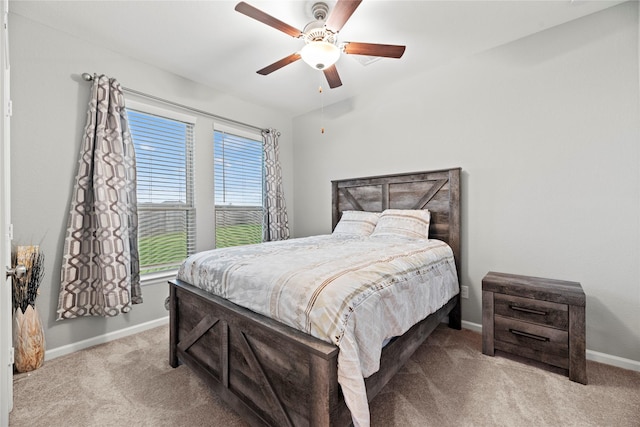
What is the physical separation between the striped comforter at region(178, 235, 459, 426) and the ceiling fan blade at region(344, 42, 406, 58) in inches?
58.1

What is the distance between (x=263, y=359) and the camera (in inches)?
55.2

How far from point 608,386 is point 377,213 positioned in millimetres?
2226

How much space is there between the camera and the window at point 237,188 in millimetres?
3555

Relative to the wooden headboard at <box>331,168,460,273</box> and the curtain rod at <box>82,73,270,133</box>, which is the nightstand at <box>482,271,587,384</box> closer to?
the wooden headboard at <box>331,168,460,273</box>

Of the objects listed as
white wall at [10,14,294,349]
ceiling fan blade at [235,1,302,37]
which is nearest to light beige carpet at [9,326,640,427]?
white wall at [10,14,294,349]

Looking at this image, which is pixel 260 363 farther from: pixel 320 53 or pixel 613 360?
pixel 613 360

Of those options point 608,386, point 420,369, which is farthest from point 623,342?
point 420,369

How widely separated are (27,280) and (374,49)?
10.3ft

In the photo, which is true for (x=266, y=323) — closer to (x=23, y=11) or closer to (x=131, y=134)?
(x=131, y=134)

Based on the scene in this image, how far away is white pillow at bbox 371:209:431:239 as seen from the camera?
2796mm

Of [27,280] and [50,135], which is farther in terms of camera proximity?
[50,135]

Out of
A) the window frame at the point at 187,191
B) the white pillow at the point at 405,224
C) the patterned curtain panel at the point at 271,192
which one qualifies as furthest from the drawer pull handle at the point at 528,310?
the window frame at the point at 187,191

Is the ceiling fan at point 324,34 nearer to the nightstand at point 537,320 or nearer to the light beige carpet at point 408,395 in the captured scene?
the nightstand at point 537,320

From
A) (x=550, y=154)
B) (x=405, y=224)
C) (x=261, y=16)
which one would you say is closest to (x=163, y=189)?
(x=261, y=16)
